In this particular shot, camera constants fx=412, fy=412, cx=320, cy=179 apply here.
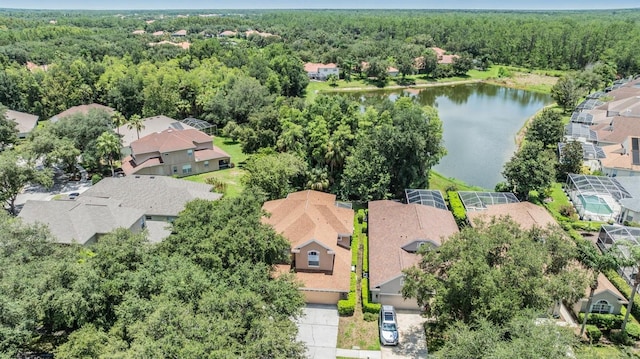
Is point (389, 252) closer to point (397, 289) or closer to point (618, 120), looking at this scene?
point (397, 289)

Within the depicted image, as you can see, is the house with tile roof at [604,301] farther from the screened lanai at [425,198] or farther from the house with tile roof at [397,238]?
the screened lanai at [425,198]

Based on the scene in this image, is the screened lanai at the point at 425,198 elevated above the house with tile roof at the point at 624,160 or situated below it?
above

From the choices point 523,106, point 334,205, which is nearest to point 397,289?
point 334,205

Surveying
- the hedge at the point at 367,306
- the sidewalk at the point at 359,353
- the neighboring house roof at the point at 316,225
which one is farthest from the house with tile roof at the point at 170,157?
the sidewalk at the point at 359,353

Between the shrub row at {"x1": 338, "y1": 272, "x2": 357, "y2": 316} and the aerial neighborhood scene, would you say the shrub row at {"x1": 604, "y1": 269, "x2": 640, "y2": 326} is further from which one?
the shrub row at {"x1": 338, "y1": 272, "x2": 357, "y2": 316}

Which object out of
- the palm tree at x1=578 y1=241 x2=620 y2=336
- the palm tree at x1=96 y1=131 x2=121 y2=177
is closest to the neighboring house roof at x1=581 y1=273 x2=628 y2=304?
the palm tree at x1=578 y1=241 x2=620 y2=336

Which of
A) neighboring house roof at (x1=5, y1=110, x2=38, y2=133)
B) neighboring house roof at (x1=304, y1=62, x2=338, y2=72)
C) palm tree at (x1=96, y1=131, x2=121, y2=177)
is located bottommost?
neighboring house roof at (x1=304, y1=62, x2=338, y2=72)
